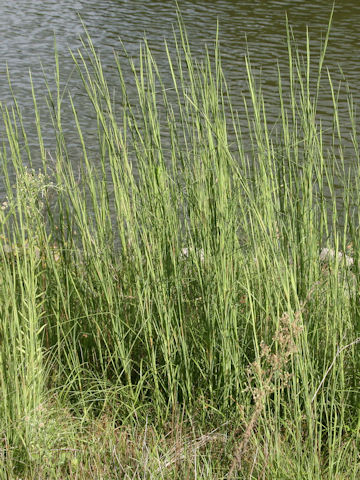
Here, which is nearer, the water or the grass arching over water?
the grass arching over water

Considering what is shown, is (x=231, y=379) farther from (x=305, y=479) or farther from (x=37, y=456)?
(x=37, y=456)

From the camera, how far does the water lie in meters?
9.87

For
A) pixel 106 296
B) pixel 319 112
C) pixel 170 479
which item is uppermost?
pixel 106 296

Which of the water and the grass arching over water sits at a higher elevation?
the grass arching over water

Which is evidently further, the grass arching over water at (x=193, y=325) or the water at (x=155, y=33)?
the water at (x=155, y=33)

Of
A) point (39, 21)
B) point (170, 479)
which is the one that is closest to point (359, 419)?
point (170, 479)

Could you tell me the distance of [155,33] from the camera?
12.8 m

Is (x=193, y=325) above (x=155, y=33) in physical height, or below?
above

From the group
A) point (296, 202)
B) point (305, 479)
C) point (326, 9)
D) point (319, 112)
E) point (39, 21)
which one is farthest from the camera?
point (326, 9)

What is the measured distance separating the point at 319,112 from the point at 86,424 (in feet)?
25.1

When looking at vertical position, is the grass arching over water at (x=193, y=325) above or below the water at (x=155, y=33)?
above

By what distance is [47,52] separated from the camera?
1148cm

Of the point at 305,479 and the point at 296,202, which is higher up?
the point at 296,202

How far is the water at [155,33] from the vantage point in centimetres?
987
